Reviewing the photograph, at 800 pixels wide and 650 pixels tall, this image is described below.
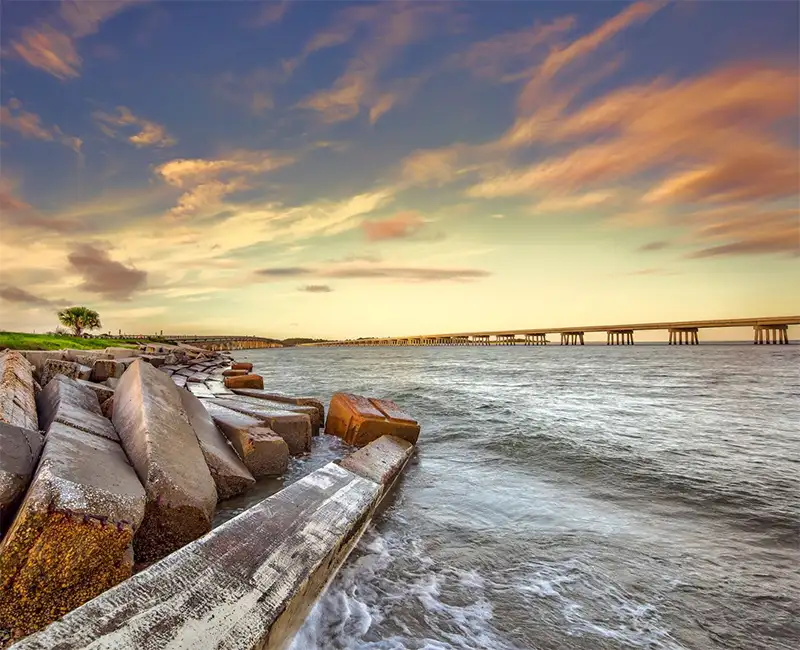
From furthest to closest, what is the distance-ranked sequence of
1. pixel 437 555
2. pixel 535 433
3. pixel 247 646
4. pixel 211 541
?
1. pixel 535 433
2. pixel 437 555
3. pixel 211 541
4. pixel 247 646

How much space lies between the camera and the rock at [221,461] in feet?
13.9

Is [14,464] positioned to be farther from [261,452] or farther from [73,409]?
[261,452]

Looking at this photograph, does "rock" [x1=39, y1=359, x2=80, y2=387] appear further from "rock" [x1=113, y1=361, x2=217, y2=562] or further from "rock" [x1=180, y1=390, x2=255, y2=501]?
"rock" [x1=113, y1=361, x2=217, y2=562]

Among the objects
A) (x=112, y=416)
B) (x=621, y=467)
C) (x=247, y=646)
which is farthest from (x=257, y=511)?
(x=621, y=467)

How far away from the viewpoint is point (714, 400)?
531 inches

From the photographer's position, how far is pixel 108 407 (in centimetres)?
495

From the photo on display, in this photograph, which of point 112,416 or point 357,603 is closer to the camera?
point 357,603

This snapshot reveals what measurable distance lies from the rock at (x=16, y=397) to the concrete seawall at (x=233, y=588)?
2.00 m

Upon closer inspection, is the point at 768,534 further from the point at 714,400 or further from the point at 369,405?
the point at 714,400

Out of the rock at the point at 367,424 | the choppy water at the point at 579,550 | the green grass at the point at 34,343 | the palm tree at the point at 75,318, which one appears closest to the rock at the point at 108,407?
the choppy water at the point at 579,550

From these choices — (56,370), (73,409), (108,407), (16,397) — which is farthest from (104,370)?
(73,409)

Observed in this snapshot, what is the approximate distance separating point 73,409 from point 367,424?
3820 millimetres

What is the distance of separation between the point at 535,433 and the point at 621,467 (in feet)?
7.69

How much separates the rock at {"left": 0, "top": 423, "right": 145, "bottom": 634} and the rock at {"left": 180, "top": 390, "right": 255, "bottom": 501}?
1.97 m
